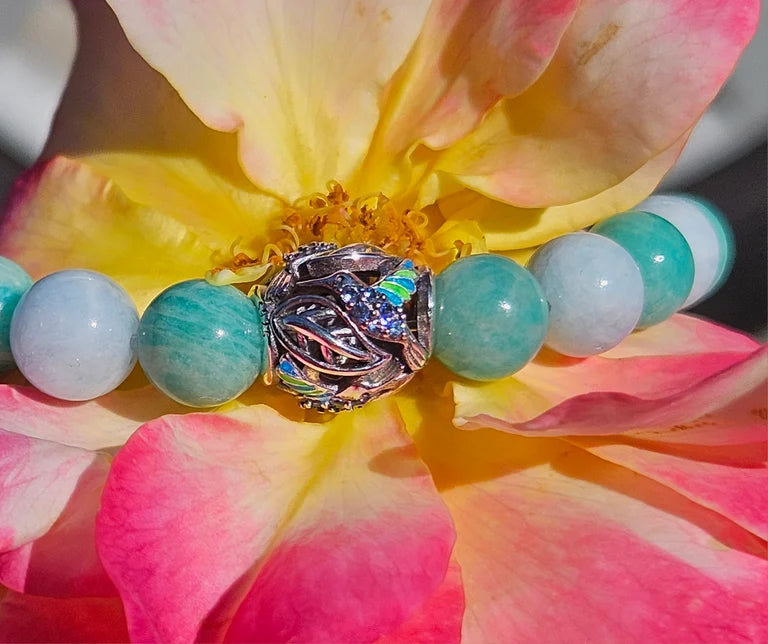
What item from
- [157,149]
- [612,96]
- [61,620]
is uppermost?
[612,96]

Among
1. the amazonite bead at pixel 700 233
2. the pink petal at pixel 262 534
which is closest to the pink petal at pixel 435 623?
the pink petal at pixel 262 534

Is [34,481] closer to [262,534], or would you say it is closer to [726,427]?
[262,534]

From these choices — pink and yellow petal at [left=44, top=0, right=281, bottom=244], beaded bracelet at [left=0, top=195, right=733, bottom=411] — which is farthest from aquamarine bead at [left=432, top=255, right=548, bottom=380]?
pink and yellow petal at [left=44, top=0, right=281, bottom=244]

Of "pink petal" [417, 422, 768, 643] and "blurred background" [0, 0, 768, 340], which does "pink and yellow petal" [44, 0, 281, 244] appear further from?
"pink petal" [417, 422, 768, 643]

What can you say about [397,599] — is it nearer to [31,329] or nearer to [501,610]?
[501,610]

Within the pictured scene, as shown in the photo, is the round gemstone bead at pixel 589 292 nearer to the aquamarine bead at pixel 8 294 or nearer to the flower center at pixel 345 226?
the flower center at pixel 345 226

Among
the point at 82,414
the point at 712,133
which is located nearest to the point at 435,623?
the point at 82,414

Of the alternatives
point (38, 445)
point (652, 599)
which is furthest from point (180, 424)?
point (652, 599)
